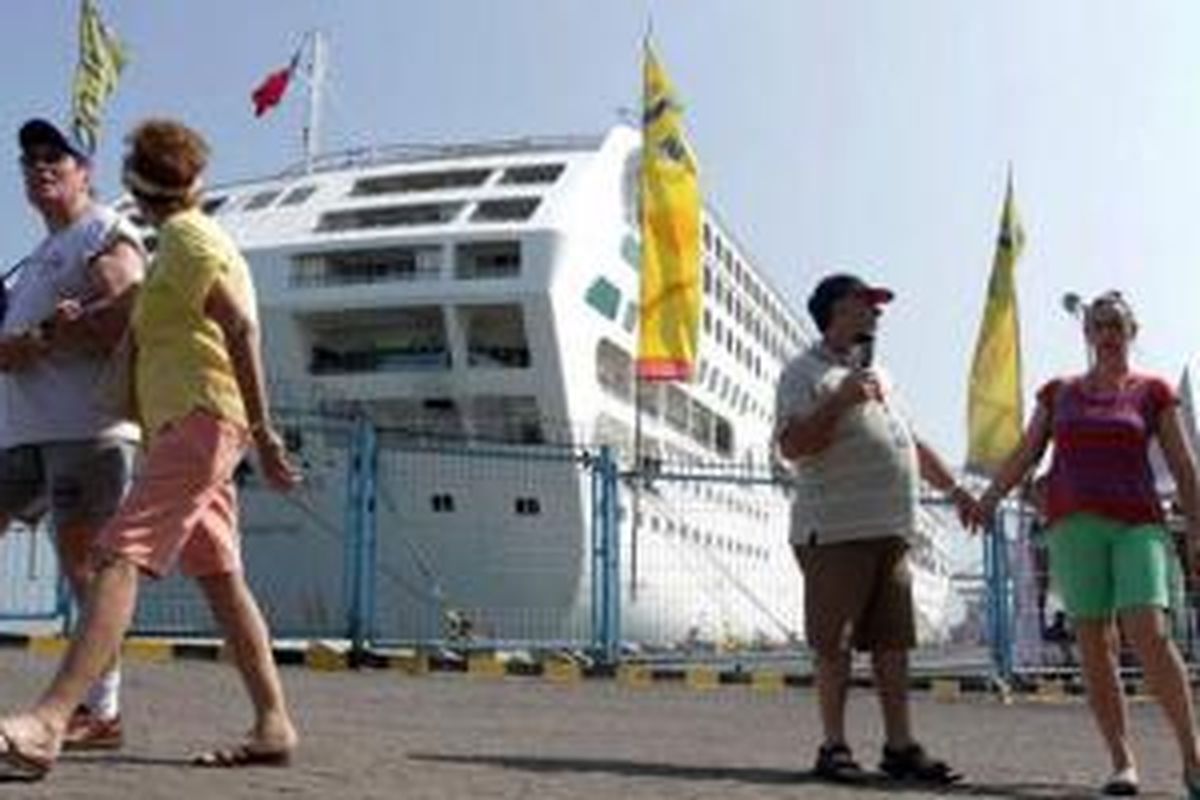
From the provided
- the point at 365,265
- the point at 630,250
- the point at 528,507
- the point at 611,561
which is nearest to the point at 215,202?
the point at 365,265

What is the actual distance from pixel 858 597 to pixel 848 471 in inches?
15.3

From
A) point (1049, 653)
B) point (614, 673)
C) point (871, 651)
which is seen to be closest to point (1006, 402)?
point (1049, 653)

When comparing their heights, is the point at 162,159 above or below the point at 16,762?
above

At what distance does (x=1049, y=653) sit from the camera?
13664 millimetres

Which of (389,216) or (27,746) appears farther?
(389,216)

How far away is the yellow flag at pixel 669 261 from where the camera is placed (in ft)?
61.9

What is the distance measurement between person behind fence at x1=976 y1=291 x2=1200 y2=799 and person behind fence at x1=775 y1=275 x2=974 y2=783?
0.44 m

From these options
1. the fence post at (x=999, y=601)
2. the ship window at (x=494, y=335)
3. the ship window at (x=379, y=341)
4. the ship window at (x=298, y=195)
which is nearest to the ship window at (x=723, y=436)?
the ship window at (x=298, y=195)

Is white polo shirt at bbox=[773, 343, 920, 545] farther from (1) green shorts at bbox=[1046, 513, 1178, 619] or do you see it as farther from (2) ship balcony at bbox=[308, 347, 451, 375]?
(2) ship balcony at bbox=[308, 347, 451, 375]

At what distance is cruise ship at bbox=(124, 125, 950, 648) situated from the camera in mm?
19312

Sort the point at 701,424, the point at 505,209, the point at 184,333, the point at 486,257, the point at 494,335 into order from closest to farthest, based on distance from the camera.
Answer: the point at 184,333 < the point at 494,335 < the point at 486,257 < the point at 505,209 < the point at 701,424

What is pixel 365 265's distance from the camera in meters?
27.9

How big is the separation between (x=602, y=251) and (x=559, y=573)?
31.3ft

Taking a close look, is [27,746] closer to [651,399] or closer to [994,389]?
[994,389]
